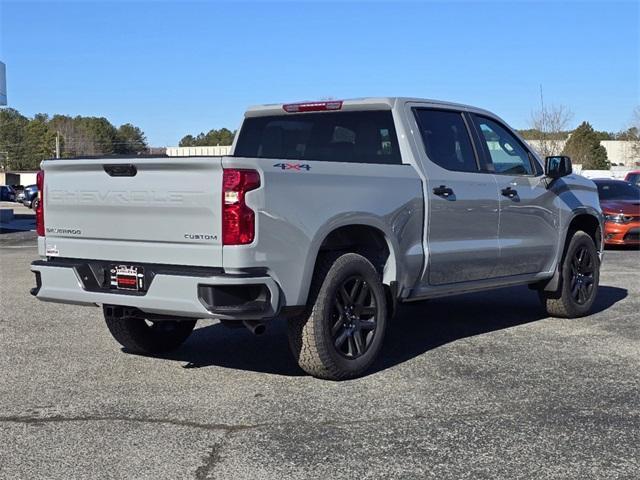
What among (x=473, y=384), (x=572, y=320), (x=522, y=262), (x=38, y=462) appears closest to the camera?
(x=38, y=462)

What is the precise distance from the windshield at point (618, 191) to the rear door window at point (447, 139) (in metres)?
A: 11.7

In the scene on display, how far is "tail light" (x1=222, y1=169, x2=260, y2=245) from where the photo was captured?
15.8ft

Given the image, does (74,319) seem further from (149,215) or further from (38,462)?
(38,462)

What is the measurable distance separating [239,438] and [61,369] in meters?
2.24

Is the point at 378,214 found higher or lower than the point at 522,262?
higher

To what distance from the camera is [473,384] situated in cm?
554

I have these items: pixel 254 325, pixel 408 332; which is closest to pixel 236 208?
pixel 254 325

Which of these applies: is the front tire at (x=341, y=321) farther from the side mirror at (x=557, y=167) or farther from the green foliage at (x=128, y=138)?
the green foliage at (x=128, y=138)

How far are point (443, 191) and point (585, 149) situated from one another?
65550mm

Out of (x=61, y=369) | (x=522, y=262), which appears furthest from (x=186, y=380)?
(x=522, y=262)

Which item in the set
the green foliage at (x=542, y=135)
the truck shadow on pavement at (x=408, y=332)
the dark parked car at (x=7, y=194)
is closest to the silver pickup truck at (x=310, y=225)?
the truck shadow on pavement at (x=408, y=332)

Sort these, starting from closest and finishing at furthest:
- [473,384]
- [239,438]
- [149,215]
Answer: [239,438] → [149,215] → [473,384]

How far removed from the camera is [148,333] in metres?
6.52

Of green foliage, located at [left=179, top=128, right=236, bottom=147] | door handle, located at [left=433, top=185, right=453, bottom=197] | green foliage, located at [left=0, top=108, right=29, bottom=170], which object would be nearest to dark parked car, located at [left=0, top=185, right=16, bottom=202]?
green foliage, located at [left=179, top=128, right=236, bottom=147]
